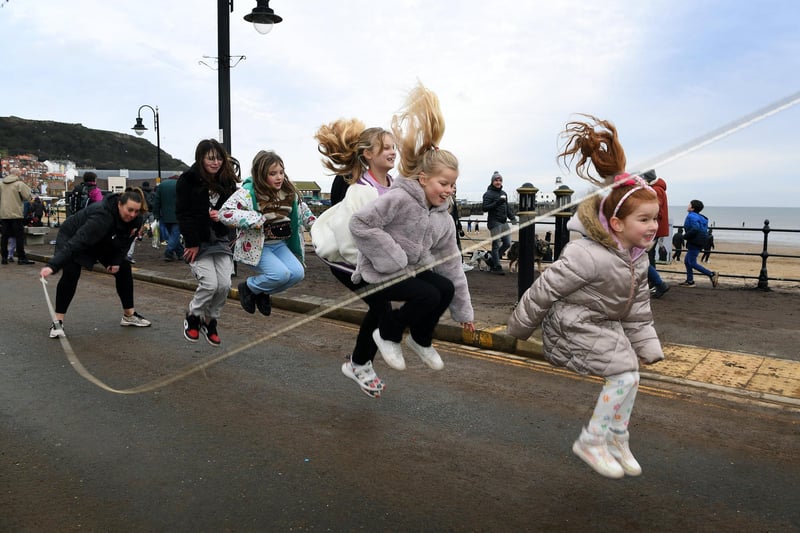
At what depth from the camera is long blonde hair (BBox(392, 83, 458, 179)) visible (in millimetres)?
3756

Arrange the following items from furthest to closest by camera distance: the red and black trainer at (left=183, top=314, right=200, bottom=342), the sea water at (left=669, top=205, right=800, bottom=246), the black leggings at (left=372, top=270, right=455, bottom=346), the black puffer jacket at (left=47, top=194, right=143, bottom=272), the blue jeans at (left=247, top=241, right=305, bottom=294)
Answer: the sea water at (left=669, top=205, right=800, bottom=246)
the black puffer jacket at (left=47, top=194, right=143, bottom=272)
the red and black trainer at (left=183, top=314, right=200, bottom=342)
the blue jeans at (left=247, top=241, right=305, bottom=294)
the black leggings at (left=372, top=270, right=455, bottom=346)

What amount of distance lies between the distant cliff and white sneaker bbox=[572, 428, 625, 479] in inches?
7084

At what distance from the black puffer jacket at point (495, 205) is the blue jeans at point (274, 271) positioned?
313 inches

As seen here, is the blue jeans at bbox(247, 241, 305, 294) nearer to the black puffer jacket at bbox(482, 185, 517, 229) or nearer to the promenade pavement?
the promenade pavement

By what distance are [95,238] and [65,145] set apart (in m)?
204

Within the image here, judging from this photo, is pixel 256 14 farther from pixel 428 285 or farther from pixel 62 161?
pixel 62 161

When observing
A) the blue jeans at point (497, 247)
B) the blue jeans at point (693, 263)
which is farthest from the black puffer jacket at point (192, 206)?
the blue jeans at point (693, 263)

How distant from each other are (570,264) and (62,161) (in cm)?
18957

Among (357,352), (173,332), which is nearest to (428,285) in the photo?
(357,352)

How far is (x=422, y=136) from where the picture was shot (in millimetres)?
3795

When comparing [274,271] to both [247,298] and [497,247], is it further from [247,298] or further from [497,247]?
[497,247]

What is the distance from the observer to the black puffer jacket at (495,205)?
1275 centimetres

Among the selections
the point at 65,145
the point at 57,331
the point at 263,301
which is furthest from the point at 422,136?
the point at 65,145

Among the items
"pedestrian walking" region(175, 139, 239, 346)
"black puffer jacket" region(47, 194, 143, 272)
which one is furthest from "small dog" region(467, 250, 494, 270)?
"pedestrian walking" region(175, 139, 239, 346)
